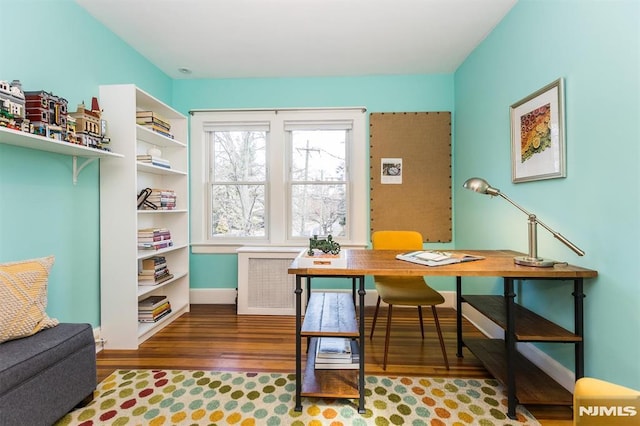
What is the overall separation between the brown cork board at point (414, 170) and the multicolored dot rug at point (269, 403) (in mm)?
1722

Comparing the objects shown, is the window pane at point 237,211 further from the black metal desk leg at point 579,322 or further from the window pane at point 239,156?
the black metal desk leg at point 579,322

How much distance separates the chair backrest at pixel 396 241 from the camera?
2.47m

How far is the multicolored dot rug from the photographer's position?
4.99 feet

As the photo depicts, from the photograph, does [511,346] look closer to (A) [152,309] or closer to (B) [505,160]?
(B) [505,160]

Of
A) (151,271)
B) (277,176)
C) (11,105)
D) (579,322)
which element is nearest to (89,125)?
(11,105)

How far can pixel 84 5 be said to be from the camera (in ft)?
7.03

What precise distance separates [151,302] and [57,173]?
132 cm

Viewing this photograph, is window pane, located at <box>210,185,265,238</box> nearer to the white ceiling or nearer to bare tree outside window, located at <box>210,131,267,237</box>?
bare tree outside window, located at <box>210,131,267,237</box>

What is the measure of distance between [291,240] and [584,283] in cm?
256

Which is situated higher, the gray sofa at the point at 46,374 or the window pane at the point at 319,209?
the window pane at the point at 319,209

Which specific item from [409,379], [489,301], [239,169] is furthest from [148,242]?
[489,301]

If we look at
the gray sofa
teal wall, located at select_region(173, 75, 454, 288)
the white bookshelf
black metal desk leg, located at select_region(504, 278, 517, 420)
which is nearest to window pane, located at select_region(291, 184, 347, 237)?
teal wall, located at select_region(173, 75, 454, 288)

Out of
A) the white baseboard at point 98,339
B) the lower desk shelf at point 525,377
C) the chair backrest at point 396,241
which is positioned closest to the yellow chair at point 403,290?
the chair backrest at point 396,241

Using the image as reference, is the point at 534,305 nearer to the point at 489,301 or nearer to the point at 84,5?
the point at 489,301
